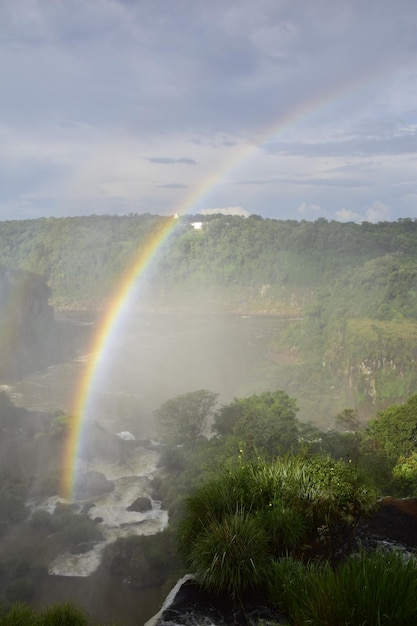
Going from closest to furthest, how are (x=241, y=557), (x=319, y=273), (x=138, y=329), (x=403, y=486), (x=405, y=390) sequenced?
1. (x=241, y=557)
2. (x=403, y=486)
3. (x=405, y=390)
4. (x=138, y=329)
5. (x=319, y=273)

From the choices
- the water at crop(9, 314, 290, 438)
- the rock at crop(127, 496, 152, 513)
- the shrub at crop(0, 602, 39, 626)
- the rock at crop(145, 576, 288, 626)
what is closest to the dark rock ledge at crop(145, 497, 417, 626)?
the rock at crop(145, 576, 288, 626)

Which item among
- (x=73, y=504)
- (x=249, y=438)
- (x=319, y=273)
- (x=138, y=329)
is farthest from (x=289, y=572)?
(x=319, y=273)

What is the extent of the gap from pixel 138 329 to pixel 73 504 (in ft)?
332

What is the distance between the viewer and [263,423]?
1716 inches

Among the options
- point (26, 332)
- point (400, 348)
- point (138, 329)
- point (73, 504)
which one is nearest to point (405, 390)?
point (400, 348)

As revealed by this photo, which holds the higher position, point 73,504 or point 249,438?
point 249,438

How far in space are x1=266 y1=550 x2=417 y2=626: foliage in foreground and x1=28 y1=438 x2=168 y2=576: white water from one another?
31.3 meters

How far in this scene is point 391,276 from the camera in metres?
108

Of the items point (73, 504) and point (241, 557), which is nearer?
point (241, 557)

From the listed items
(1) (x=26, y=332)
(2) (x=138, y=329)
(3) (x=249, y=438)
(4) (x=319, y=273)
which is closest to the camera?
(3) (x=249, y=438)

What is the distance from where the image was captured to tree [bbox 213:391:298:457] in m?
41.1

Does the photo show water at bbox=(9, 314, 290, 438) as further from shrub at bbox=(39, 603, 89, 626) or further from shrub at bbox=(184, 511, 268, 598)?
shrub at bbox=(184, 511, 268, 598)

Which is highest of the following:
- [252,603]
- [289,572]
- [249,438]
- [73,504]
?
[289,572]

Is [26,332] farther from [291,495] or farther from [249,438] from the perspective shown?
[291,495]
